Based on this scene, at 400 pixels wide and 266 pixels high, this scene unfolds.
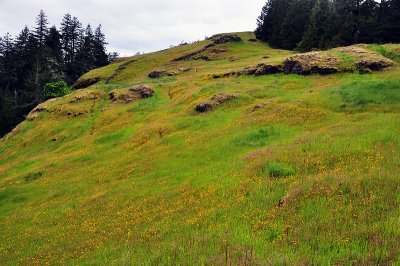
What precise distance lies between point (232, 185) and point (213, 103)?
64.9ft

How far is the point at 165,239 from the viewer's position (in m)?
10.9

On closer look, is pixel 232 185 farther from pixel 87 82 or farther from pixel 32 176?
pixel 87 82

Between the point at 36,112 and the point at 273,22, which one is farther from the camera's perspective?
the point at 273,22

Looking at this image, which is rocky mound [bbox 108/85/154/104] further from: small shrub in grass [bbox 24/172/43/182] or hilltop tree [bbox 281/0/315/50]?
hilltop tree [bbox 281/0/315/50]

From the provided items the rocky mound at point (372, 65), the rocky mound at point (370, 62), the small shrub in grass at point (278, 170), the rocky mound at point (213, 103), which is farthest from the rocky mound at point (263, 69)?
the small shrub in grass at point (278, 170)

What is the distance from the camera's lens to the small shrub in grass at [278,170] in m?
14.4

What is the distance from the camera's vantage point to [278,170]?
577 inches

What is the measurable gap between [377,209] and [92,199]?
14135 millimetres

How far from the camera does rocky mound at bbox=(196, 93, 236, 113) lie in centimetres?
3334

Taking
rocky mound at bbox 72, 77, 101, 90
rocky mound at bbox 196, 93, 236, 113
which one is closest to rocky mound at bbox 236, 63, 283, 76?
rocky mound at bbox 196, 93, 236, 113

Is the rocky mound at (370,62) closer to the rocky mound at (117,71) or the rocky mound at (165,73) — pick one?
the rocky mound at (165,73)

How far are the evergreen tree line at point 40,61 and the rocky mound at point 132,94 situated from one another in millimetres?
52963

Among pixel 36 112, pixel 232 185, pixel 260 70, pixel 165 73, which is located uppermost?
pixel 165 73

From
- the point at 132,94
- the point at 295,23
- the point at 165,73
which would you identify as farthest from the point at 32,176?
the point at 295,23
